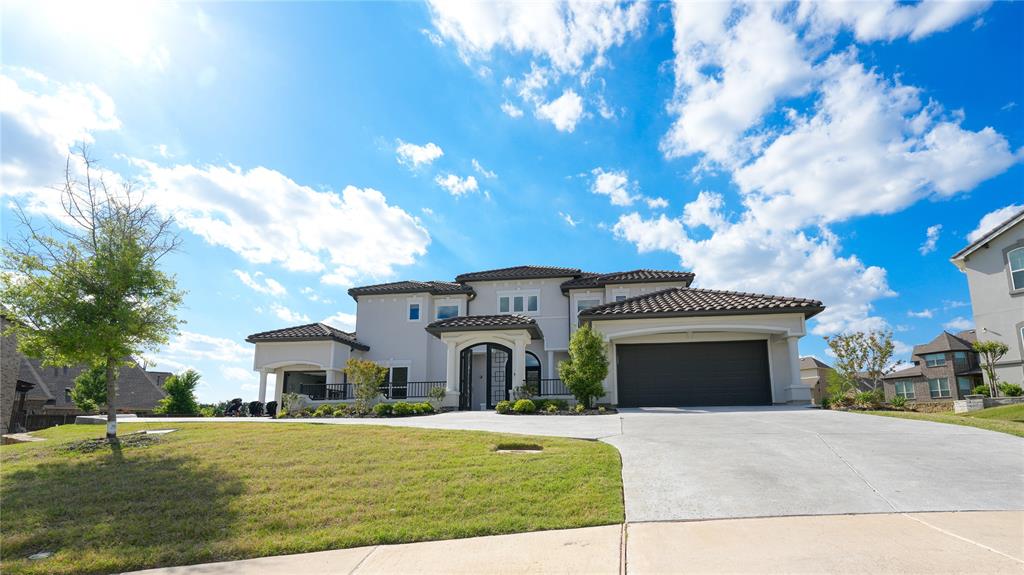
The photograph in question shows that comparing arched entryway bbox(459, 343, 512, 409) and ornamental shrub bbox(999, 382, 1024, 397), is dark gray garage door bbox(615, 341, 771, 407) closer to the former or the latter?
arched entryway bbox(459, 343, 512, 409)

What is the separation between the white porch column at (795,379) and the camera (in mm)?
17016

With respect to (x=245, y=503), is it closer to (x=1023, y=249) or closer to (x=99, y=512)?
(x=99, y=512)

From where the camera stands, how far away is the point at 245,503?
23.1ft

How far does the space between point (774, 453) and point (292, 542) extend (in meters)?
6.98

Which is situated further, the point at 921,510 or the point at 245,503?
the point at 245,503

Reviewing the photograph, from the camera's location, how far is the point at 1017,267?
21297 mm

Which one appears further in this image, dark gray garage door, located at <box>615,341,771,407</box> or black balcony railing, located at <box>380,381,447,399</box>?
black balcony railing, located at <box>380,381,447,399</box>

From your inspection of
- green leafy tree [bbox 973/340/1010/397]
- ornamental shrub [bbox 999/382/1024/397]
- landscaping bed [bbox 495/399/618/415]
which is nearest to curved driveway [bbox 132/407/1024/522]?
landscaping bed [bbox 495/399/618/415]

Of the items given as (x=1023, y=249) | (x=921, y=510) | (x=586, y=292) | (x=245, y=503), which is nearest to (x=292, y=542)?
(x=245, y=503)

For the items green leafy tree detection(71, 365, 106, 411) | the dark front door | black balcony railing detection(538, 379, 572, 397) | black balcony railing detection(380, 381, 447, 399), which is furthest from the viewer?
green leafy tree detection(71, 365, 106, 411)

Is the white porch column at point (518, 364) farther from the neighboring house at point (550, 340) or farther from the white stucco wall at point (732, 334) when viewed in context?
the white stucco wall at point (732, 334)

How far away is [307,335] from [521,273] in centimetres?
1098

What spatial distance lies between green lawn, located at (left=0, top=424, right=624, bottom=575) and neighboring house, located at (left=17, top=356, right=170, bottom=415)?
912 inches

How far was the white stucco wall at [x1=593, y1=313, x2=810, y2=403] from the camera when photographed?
17.6 meters
